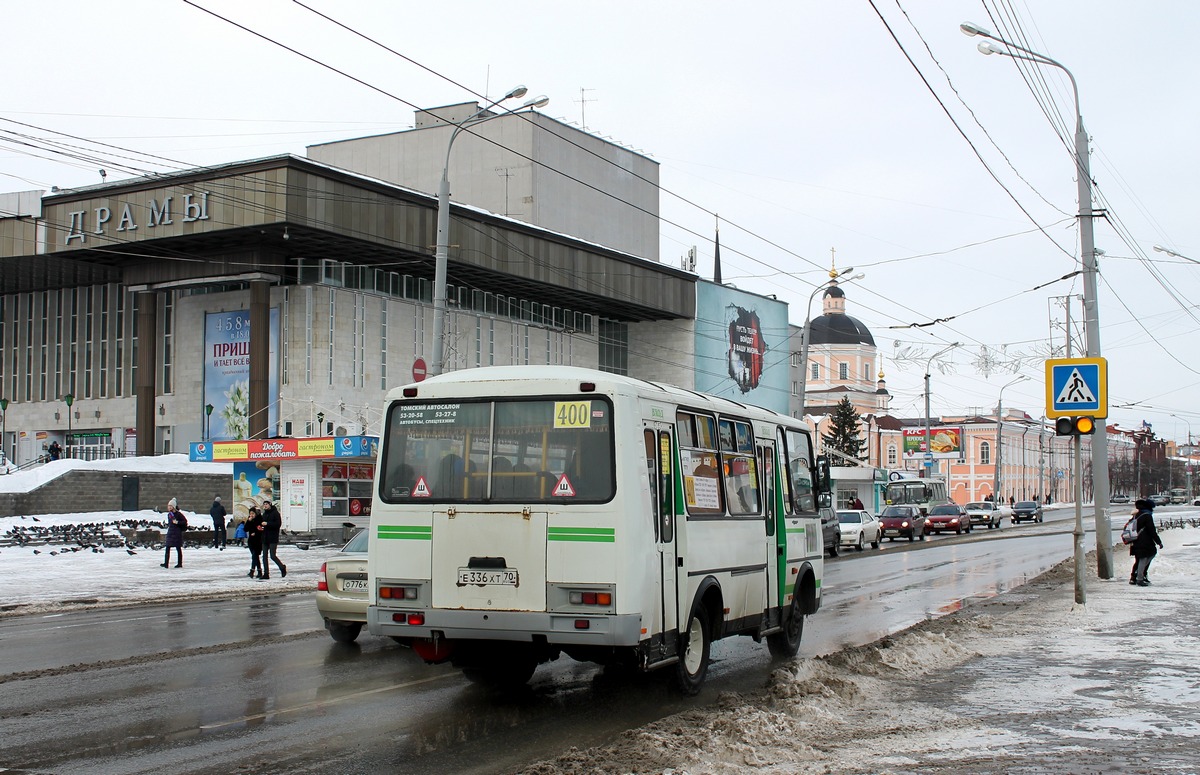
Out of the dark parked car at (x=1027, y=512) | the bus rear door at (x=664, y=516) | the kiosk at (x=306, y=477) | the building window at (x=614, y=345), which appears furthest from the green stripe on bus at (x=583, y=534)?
the dark parked car at (x=1027, y=512)

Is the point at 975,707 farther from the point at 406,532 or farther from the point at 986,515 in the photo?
the point at 986,515

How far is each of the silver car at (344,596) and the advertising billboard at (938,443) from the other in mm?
76895

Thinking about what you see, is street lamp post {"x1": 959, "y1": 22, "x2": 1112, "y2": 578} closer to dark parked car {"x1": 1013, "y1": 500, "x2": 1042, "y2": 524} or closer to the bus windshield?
the bus windshield

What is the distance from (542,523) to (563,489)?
312 mm

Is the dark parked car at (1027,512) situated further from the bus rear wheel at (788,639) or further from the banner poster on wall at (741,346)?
the bus rear wheel at (788,639)

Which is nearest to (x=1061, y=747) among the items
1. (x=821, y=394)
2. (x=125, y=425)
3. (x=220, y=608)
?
(x=220, y=608)

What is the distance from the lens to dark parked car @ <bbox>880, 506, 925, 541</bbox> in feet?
163

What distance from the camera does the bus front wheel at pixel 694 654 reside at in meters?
10.5

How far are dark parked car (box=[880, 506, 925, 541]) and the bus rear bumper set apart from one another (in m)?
42.0

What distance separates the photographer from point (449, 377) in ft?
34.2

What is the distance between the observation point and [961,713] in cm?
941

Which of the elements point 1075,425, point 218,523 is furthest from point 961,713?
point 218,523

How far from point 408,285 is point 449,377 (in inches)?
1963

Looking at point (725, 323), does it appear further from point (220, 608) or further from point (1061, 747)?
point (1061, 747)
